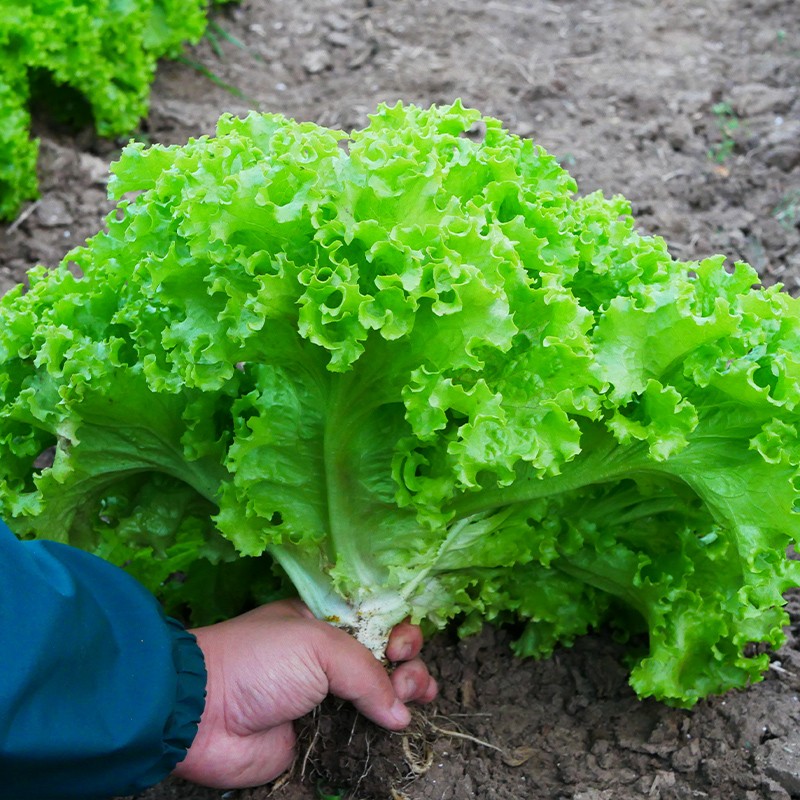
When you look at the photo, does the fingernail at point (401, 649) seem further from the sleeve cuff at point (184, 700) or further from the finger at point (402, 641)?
the sleeve cuff at point (184, 700)

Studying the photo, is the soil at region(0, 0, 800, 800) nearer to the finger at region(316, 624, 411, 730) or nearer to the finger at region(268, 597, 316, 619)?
the finger at region(316, 624, 411, 730)

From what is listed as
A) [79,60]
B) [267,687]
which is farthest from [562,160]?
[267,687]

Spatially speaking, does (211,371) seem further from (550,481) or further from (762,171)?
(762,171)

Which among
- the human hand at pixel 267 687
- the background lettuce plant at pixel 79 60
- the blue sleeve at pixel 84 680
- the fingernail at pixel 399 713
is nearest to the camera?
the blue sleeve at pixel 84 680

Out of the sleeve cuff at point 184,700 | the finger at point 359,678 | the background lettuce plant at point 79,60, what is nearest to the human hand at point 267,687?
the finger at point 359,678

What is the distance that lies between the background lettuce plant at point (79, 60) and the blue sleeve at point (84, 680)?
3418 mm

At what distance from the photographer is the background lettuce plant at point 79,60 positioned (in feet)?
17.9

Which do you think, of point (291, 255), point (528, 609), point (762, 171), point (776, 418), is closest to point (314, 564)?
point (528, 609)

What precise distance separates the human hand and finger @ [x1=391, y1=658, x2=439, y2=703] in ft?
0.19

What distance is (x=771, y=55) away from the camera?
22.2ft

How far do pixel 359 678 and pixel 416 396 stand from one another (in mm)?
1072

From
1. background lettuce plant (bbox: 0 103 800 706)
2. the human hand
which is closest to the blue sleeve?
the human hand

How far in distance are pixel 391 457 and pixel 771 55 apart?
515 centimetres

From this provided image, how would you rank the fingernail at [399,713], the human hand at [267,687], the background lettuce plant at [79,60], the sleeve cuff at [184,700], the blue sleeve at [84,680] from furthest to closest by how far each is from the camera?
the background lettuce plant at [79,60] < the fingernail at [399,713] < the human hand at [267,687] < the sleeve cuff at [184,700] < the blue sleeve at [84,680]
